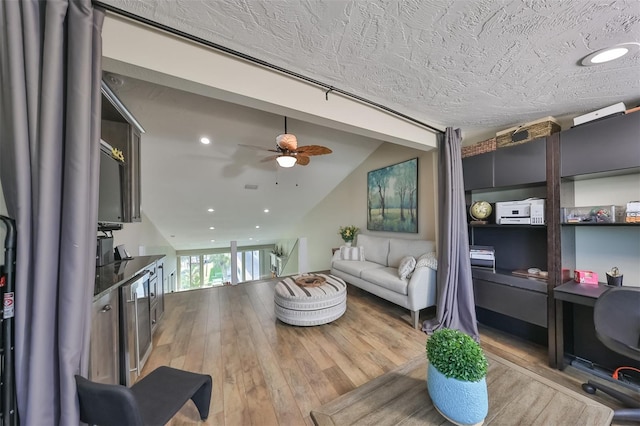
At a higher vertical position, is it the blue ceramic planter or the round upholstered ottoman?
the blue ceramic planter

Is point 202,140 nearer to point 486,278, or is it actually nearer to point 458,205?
point 458,205

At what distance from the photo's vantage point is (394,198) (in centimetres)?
407

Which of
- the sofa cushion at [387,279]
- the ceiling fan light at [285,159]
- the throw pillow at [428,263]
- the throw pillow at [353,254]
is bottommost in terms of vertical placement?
the sofa cushion at [387,279]

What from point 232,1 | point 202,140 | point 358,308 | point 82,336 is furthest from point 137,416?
point 202,140

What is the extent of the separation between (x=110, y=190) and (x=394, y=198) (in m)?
3.85

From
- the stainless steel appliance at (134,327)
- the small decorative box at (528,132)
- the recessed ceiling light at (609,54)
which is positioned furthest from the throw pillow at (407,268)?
the stainless steel appliance at (134,327)

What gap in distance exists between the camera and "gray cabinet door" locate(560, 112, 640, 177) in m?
1.65

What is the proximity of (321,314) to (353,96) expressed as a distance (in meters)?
2.35

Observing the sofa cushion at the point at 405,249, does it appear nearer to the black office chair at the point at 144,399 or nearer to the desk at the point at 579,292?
the desk at the point at 579,292

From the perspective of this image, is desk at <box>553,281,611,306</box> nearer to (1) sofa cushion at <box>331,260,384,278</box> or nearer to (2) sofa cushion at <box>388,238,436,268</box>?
(2) sofa cushion at <box>388,238,436,268</box>

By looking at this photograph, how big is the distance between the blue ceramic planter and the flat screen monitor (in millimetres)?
2563

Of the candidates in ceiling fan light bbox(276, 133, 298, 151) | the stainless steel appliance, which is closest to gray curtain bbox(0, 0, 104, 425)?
the stainless steel appliance

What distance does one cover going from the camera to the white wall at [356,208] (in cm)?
348

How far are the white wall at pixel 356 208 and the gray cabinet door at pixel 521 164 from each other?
0.74m
